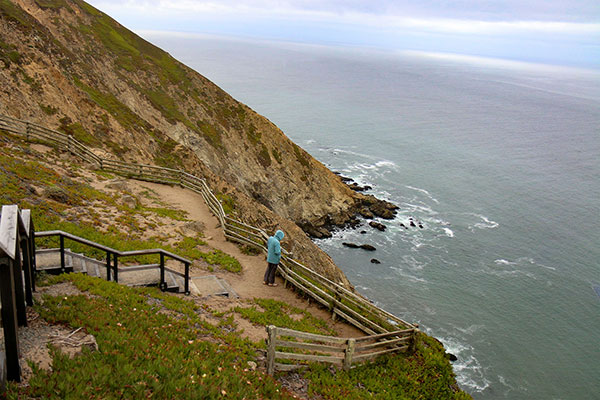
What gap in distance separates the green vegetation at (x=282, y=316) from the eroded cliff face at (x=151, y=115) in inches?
648

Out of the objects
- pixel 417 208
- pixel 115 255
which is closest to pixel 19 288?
pixel 115 255

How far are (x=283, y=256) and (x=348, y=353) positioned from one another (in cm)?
683

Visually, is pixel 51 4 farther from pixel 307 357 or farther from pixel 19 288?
pixel 307 357

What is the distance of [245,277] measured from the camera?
55.6ft

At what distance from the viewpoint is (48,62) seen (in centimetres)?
4125

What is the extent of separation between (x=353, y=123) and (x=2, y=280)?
130247 millimetres

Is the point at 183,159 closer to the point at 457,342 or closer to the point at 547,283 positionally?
the point at 457,342

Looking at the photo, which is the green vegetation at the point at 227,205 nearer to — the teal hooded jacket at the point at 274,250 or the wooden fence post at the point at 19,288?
the teal hooded jacket at the point at 274,250

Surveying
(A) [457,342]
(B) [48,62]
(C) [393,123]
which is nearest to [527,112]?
(C) [393,123]

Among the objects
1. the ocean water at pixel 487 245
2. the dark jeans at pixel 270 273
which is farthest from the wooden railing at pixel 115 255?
the ocean water at pixel 487 245

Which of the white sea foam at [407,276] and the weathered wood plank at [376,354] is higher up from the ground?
the weathered wood plank at [376,354]

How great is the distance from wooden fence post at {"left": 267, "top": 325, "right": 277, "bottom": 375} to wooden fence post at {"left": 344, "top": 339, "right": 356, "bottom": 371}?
2117 mm

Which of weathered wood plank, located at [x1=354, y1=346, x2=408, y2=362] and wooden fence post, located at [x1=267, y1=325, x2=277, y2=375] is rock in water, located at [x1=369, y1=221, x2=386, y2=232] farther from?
wooden fence post, located at [x1=267, y1=325, x2=277, y2=375]

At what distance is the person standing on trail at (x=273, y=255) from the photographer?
15.7 meters
